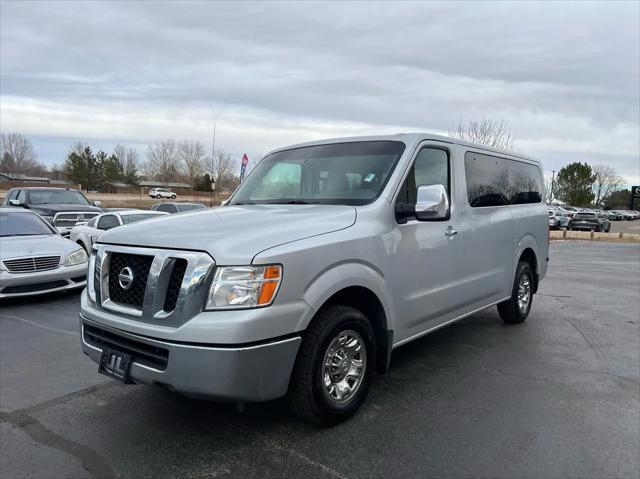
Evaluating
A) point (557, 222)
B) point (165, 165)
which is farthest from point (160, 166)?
point (557, 222)

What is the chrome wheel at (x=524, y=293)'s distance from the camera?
6.32m

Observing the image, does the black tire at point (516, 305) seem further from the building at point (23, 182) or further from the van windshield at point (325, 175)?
the building at point (23, 182)

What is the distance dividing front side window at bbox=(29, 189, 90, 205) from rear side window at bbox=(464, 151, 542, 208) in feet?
45.3

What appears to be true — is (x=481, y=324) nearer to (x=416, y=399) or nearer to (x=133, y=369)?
(x=416, y=399)

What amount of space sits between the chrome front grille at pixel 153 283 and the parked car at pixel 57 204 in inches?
453

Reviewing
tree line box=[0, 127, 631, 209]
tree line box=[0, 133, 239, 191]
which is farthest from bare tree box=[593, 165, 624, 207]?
tree line box=[0, 133, 239, 191]

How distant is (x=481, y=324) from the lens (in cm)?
644

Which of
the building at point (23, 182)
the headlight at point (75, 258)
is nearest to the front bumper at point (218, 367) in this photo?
the headlight at point (75, 258)

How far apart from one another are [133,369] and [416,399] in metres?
2.16

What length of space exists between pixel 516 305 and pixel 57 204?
1397cm

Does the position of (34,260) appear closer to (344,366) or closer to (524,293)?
(344,366)

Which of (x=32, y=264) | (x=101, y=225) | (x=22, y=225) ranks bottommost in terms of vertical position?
(x=32, y=264)

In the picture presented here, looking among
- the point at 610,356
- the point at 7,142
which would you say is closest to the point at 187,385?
the point at 610,356

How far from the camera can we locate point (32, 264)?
24.6 feet
